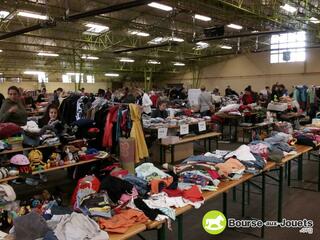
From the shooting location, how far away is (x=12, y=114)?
182 inches

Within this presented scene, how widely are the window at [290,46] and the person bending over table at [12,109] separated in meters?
15.5

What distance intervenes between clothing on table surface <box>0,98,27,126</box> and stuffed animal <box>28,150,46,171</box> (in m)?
0.91

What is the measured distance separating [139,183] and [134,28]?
1159 cm

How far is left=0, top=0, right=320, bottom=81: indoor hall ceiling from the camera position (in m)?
10.1

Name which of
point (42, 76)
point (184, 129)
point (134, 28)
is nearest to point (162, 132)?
point (184, 129)

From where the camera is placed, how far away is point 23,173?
148 inches

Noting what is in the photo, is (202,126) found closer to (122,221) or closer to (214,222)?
(214,222)

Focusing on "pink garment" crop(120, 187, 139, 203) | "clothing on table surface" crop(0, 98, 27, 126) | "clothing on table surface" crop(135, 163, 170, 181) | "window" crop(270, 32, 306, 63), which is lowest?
"pink garment" crop(120, 187, 139, 203)

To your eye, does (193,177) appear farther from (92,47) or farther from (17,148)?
(92,47)

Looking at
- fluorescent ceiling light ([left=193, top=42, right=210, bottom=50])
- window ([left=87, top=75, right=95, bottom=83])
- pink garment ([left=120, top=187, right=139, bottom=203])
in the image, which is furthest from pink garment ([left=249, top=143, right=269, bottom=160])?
window ([left=87, top=75, right=95, bottom=83])

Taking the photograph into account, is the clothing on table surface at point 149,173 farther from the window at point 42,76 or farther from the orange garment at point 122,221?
the window at point 42,76

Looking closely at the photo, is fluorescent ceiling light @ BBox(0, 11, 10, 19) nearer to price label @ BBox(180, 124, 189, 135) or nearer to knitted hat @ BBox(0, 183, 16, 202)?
price label @ BBox(180, 124, 189, 135)

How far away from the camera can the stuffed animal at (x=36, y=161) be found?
3895 millimetres

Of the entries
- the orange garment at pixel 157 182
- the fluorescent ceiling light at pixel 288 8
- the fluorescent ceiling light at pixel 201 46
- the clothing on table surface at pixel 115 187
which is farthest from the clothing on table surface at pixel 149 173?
the fluorescent ceiling light at pixel 201 46
